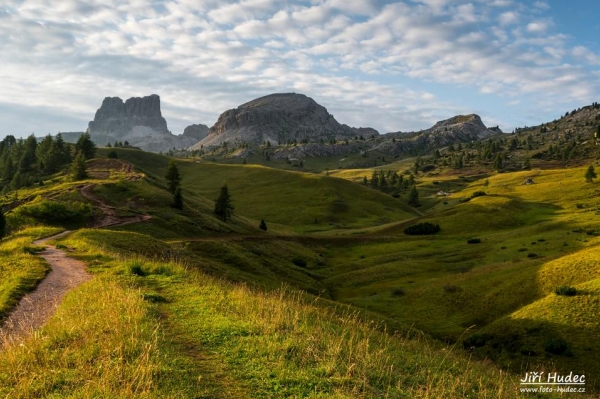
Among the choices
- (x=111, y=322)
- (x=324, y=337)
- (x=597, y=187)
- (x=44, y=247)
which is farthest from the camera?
(x=597, y=187)

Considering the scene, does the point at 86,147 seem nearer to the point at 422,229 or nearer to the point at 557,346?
the point at 422,229

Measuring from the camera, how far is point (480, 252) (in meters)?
66.4

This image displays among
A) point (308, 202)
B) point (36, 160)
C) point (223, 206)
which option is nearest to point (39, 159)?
point (36, 160)

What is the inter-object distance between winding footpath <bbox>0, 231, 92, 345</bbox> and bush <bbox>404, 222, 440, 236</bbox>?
83051mm

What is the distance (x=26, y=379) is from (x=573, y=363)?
2898 cm

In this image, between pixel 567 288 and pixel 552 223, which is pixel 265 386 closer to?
pixel 567 288

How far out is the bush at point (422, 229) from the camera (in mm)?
95750

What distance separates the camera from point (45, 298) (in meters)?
17.6

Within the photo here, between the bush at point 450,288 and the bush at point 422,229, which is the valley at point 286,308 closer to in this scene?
the bush at point 450,288

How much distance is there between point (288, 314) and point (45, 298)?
11.7 meters

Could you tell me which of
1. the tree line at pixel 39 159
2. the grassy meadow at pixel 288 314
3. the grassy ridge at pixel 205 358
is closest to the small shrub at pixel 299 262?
the grassy meadow at pixel 288 314

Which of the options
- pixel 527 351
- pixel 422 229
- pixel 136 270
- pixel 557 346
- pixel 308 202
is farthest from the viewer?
pixel 308 202

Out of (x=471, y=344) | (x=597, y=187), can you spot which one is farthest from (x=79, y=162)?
(x=597, y=187)

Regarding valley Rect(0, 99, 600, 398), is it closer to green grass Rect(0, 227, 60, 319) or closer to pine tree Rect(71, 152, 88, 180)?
green grass Rect(0, 227, 60, 319)
